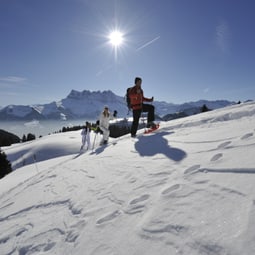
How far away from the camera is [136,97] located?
405 inches

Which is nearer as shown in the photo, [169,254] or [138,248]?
[169,254]

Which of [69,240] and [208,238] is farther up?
[208,238]

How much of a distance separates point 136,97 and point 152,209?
7730 millimetres

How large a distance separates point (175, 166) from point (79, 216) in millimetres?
1900

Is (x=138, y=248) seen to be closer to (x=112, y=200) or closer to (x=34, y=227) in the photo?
(x=112, y=200)

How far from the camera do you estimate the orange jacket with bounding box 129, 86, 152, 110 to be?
10.2 metres

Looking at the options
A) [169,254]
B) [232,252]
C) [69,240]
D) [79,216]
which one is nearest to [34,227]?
[79,216]

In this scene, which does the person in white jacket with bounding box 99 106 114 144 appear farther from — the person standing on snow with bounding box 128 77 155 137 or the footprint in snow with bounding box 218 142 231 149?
the footprint in snow with bounding box 218 142 231 149

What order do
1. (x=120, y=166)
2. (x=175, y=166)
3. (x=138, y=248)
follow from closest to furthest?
(x=138, y=248)
(x=175, y=166)
(x=120, y=166)

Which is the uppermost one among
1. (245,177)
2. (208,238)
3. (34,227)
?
(245,177)

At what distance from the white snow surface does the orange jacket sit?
518 cm

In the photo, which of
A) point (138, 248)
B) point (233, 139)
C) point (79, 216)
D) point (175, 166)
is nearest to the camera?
point (138, 248)

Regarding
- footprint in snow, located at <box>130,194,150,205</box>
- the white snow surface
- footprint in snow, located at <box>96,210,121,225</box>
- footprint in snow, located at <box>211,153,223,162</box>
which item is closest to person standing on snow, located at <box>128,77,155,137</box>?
the white snow surface

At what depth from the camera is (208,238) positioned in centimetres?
208
